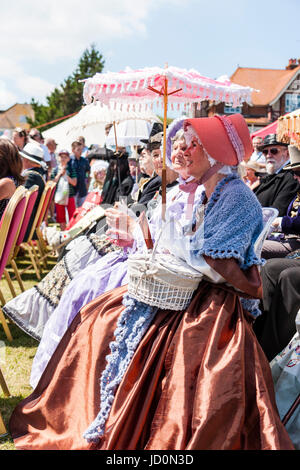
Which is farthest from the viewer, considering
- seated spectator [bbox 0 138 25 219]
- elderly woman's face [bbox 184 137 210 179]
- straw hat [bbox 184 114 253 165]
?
seated spectator [bbox 0 138 25 219]

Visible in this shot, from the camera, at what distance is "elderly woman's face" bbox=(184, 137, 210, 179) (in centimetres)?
252

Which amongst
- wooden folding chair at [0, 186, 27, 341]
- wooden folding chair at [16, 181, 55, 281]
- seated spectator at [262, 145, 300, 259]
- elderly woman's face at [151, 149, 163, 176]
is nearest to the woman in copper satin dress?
wooden folding chair at [0, 186, 27, 341]

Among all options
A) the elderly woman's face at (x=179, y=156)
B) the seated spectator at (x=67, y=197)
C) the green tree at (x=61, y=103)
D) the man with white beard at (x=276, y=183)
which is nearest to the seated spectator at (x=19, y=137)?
the seated spectator at (x=67, y=197)

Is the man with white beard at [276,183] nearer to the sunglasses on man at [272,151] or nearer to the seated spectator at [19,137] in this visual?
the sunglasses on man at [272,151]

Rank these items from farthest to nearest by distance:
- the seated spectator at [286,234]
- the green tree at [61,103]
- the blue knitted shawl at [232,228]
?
the green tree at [61,103] < the seated spectator at [286,234] < the blue knitted shawl at [232,228]

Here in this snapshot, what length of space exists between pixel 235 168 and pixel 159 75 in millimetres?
780

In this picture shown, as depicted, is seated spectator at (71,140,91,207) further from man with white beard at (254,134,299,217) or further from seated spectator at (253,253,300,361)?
seated spectator at (253,253,300,361)

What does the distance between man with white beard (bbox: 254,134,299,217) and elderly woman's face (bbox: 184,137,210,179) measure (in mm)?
1877

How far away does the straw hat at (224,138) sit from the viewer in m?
2.38

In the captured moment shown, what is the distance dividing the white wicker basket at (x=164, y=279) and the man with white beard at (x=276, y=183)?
7.24ft

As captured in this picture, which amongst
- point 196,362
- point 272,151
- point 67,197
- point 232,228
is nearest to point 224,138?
point 232,228

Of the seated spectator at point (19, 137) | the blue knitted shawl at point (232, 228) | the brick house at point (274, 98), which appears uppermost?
the brick house at point (274, 98)

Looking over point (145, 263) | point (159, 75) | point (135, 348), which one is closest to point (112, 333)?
point (135, 348)
